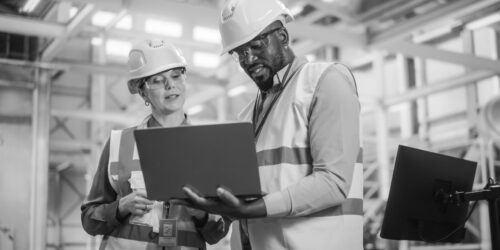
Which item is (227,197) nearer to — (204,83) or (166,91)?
(166,91)

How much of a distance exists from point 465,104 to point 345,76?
11.8 meters

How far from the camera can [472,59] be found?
995cm

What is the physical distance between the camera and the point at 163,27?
1623cm

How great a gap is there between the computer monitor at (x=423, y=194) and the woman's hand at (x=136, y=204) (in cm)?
113

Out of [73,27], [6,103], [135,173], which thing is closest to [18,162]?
[6,103]

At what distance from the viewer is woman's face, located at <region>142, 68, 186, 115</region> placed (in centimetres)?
333

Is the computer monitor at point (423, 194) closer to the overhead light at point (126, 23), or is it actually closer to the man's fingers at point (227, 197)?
the man's fingers at point (227, 197)

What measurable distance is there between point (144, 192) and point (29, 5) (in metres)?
6.43

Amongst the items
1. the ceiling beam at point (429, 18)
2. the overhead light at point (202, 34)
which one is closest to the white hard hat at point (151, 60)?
the ceiling beam at point (429, 18)

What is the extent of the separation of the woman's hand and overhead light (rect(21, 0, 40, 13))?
617 cm

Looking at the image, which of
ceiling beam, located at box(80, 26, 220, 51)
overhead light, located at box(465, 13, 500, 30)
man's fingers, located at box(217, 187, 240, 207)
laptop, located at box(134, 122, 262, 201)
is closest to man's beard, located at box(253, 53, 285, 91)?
laptop, located at box(134, 122, 262, 201)

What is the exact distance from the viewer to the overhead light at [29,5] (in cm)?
849

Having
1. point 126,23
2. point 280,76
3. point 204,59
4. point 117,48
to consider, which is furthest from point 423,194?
point 117,48

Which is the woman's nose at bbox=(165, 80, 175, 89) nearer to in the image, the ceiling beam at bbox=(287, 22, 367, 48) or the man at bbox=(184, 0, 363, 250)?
the man at bbox=(184, 0, 363, 250)
